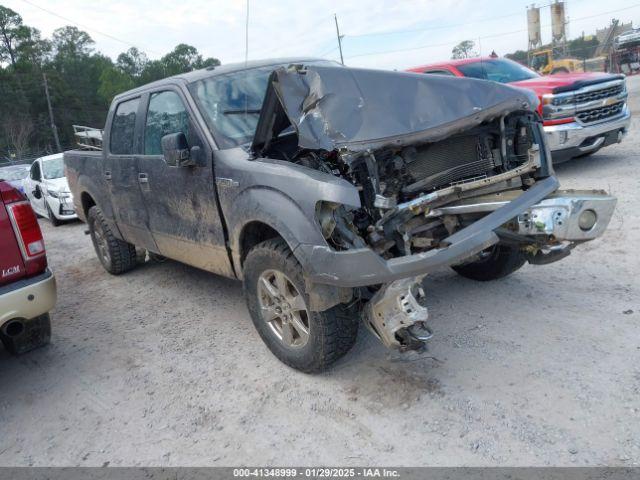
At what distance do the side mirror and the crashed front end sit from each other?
1.96 ft

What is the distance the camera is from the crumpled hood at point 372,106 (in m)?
3.18

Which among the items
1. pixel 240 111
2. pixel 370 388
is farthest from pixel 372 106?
pixel 370 388

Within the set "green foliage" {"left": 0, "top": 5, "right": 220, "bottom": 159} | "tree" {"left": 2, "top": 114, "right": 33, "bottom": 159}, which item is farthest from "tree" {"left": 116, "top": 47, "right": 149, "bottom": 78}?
"tree" {"left": 2, "top": 114, "right": 33, "bottom": 159}

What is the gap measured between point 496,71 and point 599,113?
6.23 feet

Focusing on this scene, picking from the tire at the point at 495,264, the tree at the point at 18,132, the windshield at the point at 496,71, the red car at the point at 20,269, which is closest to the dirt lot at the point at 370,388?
the tire at the point at 495,264

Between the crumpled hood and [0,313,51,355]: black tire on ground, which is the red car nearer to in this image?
[0,313,51,355]: black tire on ground

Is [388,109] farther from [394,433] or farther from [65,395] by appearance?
[65,395]

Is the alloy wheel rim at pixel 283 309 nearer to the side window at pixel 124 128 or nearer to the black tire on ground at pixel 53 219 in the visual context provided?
the side window at pixel 124 128

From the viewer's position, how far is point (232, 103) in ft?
13.9

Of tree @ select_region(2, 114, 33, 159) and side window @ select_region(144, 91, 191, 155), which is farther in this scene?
tree @ select_region(2, 114, 33, 159)

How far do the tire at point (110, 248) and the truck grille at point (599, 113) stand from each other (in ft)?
21.6

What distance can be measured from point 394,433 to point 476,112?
1982 millimetres

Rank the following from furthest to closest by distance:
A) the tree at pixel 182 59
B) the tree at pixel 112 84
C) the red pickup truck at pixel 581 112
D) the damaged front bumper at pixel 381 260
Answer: the tree at pixel 112 84, the tree at pixel 182 59, the red pickup truck at pixel 581 112, the damaged front bumper at pixel 381 260

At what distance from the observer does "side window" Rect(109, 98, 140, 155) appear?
512cm
